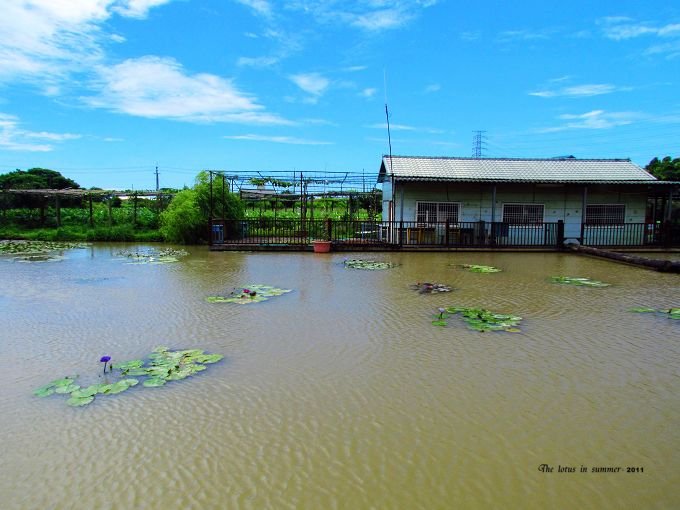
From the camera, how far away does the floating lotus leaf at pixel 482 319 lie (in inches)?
247

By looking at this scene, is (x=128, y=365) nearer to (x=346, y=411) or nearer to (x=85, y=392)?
(x=85, y=392)

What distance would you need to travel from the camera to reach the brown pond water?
287 centimetres

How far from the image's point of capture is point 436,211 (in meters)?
18.8

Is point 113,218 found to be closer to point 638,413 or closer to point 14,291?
point 14,291

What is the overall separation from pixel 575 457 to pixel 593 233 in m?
17.7

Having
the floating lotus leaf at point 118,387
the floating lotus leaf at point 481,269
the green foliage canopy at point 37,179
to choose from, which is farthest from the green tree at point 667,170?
the green foliage canopy at point 37,179

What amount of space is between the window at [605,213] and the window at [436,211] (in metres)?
5.43

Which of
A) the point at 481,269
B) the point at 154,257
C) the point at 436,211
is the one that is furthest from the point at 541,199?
the point at 154,257

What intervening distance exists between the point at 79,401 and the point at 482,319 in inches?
198

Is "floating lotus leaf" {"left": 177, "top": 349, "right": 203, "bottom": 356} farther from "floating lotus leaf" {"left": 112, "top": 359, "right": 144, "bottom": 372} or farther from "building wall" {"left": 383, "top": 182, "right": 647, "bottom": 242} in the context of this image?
"building wall" {"left": 383, "top": 182, "right": 647, "bottom": 242}

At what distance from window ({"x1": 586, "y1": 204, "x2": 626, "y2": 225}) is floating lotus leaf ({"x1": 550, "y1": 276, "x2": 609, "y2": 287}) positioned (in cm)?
970

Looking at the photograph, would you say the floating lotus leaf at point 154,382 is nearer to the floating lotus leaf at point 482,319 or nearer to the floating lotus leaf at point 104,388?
the floating lotus leaf at point 104,388

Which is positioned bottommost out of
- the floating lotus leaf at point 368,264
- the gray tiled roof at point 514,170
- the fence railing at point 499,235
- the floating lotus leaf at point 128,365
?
the floating lotus leaf at point 128,365

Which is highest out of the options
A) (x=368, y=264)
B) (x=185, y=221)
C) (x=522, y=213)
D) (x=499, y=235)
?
(x=522, y=213)
